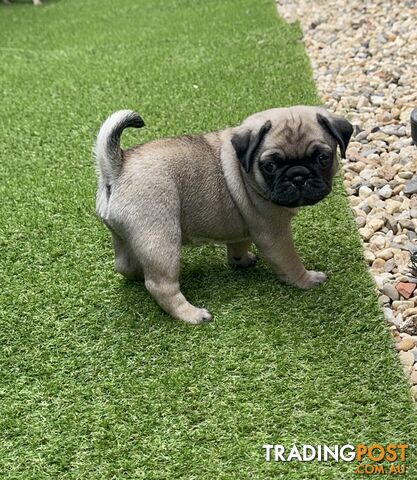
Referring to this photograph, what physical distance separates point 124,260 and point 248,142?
86cm

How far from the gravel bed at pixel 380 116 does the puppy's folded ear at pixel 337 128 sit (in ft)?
2.43

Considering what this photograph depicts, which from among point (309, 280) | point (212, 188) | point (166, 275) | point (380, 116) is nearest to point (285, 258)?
point (309, 280)

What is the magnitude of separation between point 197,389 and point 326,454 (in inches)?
23.3

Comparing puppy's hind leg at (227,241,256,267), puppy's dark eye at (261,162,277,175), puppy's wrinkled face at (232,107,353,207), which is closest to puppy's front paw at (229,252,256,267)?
puppy's hind leg at (227,241,256,267)

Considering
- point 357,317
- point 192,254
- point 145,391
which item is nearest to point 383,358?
point 357,317

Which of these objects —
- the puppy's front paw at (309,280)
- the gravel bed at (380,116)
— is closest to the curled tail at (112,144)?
the puppy's front paw at (309,280)

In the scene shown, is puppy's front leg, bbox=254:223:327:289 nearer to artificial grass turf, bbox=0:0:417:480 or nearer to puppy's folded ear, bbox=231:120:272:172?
artificial grass turf, bbox=0:0:417:480

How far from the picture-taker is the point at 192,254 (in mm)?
3496

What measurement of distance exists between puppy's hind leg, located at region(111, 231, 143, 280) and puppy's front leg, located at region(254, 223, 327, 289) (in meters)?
0.61

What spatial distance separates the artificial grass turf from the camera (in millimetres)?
2297

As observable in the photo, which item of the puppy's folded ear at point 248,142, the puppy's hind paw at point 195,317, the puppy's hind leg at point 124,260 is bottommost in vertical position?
the puppy's hind paw at point 195,317

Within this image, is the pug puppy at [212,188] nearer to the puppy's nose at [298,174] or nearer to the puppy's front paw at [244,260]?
the puppy's nose at [298,174]

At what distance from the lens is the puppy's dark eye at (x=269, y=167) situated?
2.70m

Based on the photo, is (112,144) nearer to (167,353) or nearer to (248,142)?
(248,142)
